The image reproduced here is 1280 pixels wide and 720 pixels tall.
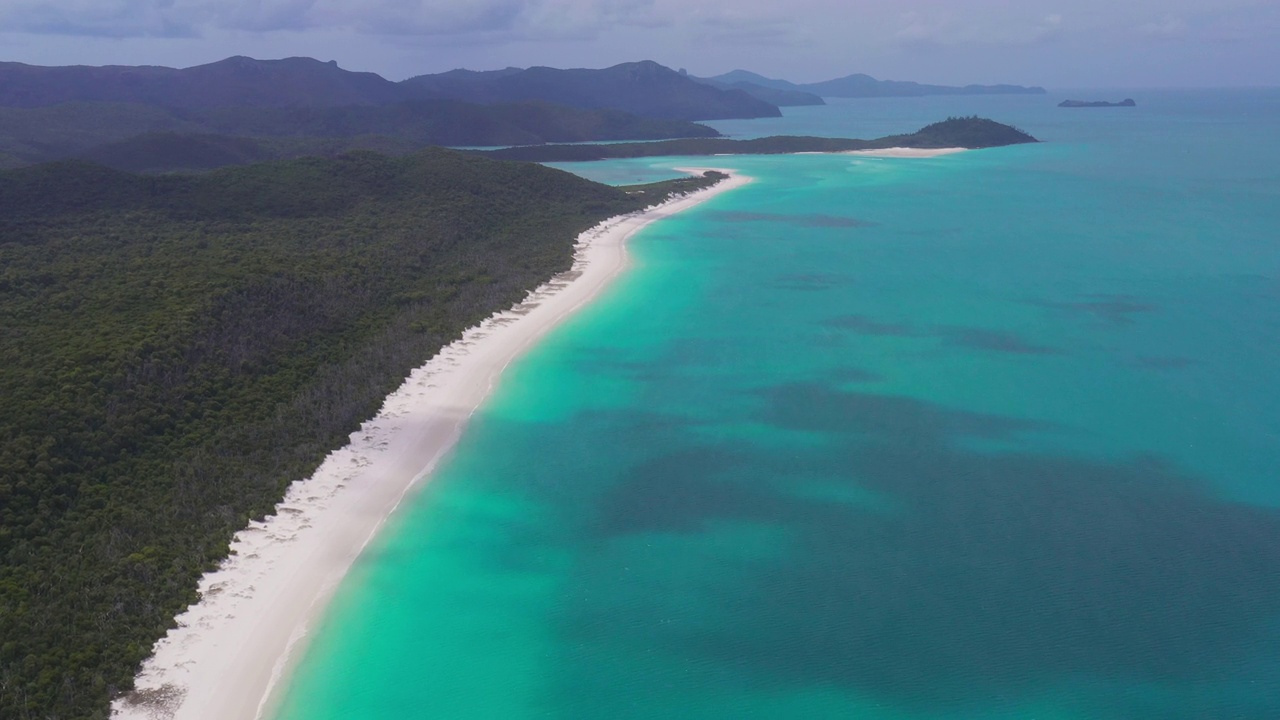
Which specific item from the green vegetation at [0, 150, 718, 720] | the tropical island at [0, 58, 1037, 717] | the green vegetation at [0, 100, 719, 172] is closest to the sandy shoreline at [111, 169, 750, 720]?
the tropical island at [0, 58, 1037, 717]

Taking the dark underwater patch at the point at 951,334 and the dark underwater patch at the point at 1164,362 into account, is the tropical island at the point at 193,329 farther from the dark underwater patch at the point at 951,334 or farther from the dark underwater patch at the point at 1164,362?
the dark underwater patch at the point at 1164,362

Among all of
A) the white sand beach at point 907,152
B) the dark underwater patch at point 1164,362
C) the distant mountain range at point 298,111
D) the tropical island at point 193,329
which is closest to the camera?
the tropical island at point 193,329

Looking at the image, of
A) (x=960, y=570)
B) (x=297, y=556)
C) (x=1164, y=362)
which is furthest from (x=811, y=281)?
(x=297, y=556)

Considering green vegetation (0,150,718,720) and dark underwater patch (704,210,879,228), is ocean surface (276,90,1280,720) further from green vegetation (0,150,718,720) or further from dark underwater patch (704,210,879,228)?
dark underwater patch (704,210,879,228)

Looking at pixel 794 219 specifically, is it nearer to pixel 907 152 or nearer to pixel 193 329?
pixel 193 329

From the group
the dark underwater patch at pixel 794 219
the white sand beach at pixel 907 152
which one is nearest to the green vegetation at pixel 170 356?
the dark underwater patch at pixel 794 219

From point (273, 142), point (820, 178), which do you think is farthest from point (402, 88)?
point (820, 178)
